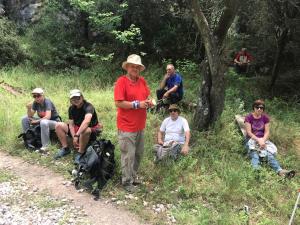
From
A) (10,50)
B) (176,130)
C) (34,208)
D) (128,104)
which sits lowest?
(34,208)

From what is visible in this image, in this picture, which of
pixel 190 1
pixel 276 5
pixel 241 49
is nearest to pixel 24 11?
pixel 241 49

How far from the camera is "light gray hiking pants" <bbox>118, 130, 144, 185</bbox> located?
654cm

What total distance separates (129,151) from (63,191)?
120 centimetres

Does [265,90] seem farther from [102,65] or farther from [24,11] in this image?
[24,11]

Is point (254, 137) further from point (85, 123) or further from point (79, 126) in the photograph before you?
point (79, 126)

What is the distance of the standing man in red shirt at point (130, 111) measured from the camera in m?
6.29

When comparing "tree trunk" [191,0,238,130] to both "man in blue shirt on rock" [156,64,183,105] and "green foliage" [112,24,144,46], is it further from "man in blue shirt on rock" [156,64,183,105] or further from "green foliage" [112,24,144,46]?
"green foliage" [112,24,144,46]

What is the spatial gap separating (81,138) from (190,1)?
325cm

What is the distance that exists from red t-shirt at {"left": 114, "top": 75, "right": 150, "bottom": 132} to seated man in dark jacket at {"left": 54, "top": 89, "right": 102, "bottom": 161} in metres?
1.24

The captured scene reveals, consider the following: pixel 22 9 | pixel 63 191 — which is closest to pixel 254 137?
pixel 63 191

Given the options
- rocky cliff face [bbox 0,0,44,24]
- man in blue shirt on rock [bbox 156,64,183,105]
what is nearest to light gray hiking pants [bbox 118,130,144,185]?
man in blue shirt on rock [bbox 156,64,183,105]

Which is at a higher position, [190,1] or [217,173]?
[190,1]

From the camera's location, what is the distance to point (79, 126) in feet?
25.9

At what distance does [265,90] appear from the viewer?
15992 millimetres
